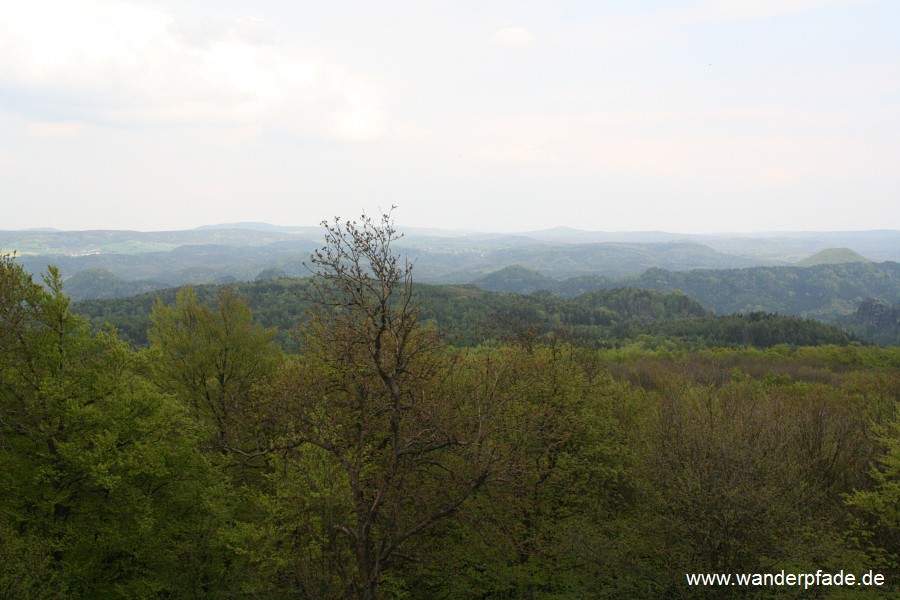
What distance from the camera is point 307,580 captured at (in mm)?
15750

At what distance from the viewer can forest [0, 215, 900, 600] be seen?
1536 centimetres

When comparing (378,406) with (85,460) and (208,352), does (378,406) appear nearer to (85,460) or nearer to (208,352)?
(85,460)

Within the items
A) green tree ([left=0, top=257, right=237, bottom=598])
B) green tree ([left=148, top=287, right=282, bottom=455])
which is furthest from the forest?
green tree ([left=148, top=287, right=282, bottom=455])

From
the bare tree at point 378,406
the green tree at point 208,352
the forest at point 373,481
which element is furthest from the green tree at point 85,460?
the green tree at point 208,352

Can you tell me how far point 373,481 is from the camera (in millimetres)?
17953

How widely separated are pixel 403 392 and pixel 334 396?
4524mm

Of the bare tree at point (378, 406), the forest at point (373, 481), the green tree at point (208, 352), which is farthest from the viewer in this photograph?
the green tree at point (208, 352)

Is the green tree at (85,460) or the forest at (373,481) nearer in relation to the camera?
the forest at (373,481)

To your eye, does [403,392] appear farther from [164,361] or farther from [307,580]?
[164,361]

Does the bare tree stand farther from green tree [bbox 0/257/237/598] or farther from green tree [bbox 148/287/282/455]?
green tree [bbox 148/287/282/455]

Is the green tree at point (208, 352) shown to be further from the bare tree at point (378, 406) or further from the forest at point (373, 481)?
the bare tree at point (378, 406)

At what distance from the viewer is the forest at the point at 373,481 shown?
15.4m

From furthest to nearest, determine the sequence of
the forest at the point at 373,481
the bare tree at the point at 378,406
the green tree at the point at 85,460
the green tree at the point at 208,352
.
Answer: the green tree at the point at 208,352
the green tree at the point at 85,460
the forest at the point at 373,481
the bare tree at the point at 378,406

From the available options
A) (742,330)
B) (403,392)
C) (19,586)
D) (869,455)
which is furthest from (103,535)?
(742,330)
